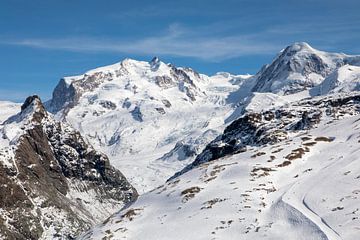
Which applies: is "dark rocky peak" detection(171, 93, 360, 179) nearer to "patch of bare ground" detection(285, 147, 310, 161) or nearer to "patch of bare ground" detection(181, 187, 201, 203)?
"patch of bare ground" detection(285, 147, 310, 161)

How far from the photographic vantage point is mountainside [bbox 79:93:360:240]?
5078cm

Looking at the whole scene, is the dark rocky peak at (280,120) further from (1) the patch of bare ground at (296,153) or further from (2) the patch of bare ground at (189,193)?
(2) the patch of bare ground at (189,193)

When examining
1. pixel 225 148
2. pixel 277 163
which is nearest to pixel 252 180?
pixel 277 163

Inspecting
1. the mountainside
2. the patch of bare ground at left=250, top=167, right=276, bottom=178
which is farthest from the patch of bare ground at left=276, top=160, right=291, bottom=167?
the patch of bare ground at left=250, top=167, right=276, bottom=178

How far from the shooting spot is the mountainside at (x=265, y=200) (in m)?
50.8

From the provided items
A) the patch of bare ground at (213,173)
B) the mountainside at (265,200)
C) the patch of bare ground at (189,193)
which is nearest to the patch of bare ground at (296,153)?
the mountainside at (265,200)

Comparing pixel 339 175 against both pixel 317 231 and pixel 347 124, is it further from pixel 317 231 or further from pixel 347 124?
pixel 347 124

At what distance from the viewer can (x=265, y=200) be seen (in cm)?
6081

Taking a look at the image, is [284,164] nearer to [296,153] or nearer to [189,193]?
[296,153]

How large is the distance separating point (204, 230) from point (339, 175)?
17.8m

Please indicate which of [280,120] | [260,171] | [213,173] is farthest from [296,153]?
[280,120]

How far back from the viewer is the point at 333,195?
184 feet

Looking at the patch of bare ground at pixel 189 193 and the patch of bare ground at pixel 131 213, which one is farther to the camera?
the patch of bare ground at pixel 189 193

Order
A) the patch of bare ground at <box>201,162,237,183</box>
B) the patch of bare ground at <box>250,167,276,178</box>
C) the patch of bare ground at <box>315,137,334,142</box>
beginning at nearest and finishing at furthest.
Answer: the patch of bare ground at <box>250,167,276,178</box>, the patch of bare ground at <box>201,162,237,183</box>, the patch of bare ground at <box>315,137,334,142</box>
